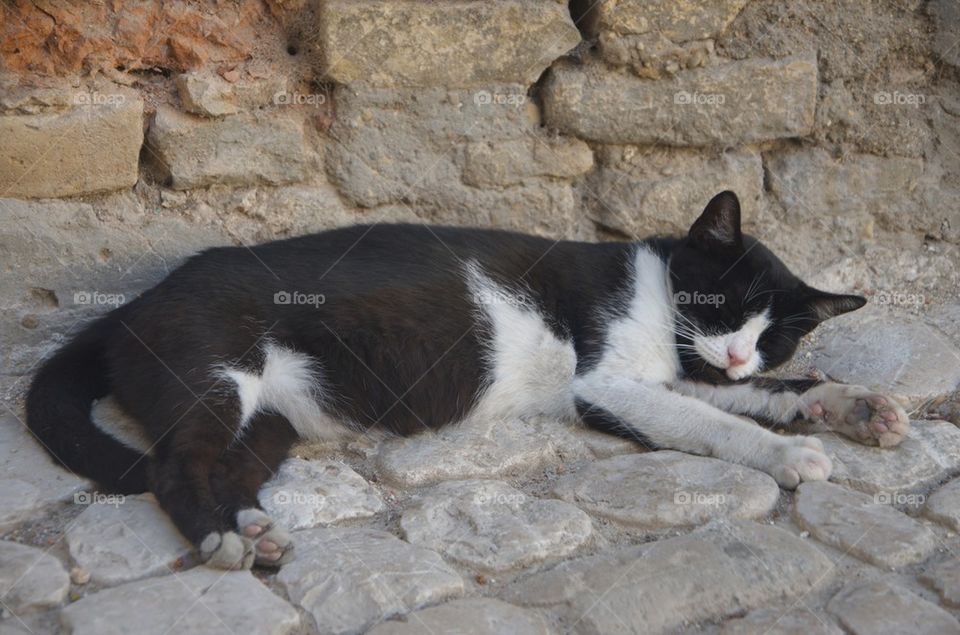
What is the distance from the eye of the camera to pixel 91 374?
2.74 metres

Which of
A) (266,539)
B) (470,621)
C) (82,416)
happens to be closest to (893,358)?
(470,621)

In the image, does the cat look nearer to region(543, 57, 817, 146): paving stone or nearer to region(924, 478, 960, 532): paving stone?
region(924, 478, 960, 532): paving stone

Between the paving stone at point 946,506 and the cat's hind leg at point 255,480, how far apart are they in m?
1.73

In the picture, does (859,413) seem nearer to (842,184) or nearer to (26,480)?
(842,184)

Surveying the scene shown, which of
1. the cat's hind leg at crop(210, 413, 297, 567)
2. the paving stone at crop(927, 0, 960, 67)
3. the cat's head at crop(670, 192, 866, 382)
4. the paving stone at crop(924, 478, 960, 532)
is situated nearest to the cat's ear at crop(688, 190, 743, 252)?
the cat's head at crop(670, 192, 866, 382)

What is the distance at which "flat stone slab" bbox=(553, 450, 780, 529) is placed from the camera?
7.88 feet

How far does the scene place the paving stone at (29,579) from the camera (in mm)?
1913

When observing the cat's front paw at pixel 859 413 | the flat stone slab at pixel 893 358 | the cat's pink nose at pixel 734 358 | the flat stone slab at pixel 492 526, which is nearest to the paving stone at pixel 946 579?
the cat's front paw at pixel 859 413

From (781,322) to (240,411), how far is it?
182 cm

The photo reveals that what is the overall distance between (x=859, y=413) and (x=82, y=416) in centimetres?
237

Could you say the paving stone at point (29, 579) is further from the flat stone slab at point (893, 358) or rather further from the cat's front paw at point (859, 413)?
the flat stone slab at point (893, 358)

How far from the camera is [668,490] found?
250 centimetres

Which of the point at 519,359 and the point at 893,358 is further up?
the point at 893,358

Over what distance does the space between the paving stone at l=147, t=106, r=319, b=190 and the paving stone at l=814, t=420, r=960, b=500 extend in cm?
205
